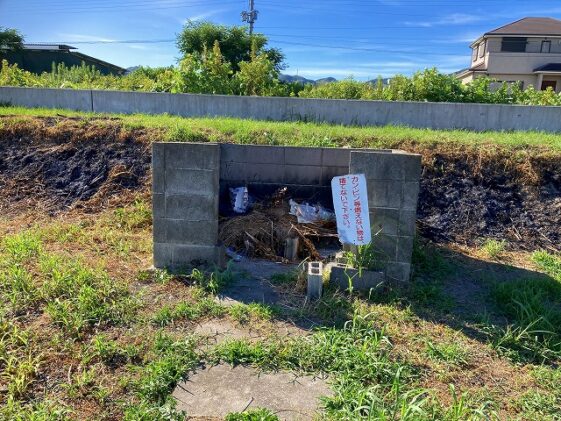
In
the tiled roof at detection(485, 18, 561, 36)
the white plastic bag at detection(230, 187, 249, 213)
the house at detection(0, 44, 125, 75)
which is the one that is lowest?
the white plastic bag at detection(230, 187, 249, 213)

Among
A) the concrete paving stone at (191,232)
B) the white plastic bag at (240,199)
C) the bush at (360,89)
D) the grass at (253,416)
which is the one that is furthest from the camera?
the bush at (360,89)

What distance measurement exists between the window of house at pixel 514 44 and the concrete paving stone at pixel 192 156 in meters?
27.1

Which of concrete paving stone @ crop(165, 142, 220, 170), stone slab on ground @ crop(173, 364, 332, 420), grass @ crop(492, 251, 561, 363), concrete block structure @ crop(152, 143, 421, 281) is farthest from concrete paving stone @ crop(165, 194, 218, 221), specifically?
grass @ crop(492, 251, 561, 363)

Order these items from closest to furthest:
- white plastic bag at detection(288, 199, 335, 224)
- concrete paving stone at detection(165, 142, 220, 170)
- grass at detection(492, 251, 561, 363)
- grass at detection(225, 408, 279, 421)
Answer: grass at detection(225, 408, 279, 421), grass at detection(492, 251, 561, 363), concrete paving stone at detection(165, 142, 220, 170), white plastic bag at detection(288, 199, 335, 224)

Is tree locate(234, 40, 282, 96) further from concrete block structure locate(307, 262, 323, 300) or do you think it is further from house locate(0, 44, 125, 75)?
house locate(0, 44, 125, 75)

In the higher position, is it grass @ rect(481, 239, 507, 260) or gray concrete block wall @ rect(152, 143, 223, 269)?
gray concrete block wall @ rect(152, 143, 223, 269)

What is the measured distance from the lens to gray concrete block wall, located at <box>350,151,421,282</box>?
3.26m

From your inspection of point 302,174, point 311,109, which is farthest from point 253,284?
point 311,109

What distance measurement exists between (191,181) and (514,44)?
89.8 feet

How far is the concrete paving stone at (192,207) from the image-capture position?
3527 millimetres

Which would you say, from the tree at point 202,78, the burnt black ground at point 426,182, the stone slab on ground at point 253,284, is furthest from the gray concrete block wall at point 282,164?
the tree at point 202,78

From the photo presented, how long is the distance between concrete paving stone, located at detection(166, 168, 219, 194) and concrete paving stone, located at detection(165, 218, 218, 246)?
269 mm

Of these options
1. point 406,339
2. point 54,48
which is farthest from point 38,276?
point 54,48

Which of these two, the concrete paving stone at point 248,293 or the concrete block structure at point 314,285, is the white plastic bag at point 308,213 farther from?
the concrete block structure at point 314,285
